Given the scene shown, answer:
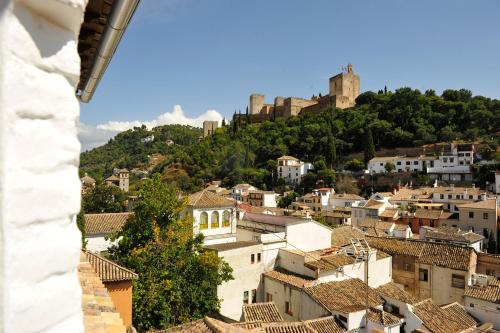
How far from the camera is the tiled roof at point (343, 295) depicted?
15.3 metres

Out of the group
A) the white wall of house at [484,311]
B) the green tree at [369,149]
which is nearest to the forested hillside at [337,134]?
the green tree at [369,149]

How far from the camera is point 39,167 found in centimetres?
109

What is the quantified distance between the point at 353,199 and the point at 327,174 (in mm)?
11836

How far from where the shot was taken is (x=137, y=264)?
45.3 ft

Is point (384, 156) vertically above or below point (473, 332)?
above

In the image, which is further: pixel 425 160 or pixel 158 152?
pixel 158 152

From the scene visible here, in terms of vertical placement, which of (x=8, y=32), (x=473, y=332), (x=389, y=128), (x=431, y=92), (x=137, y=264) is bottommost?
(x=473, y=332)

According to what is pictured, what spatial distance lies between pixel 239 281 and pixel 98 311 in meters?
15.8

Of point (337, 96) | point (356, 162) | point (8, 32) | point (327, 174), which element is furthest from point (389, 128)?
point (8, 32)

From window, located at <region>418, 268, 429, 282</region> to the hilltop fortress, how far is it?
223ft

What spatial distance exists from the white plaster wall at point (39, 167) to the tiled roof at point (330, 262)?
674 inches

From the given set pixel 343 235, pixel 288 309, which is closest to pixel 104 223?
pixel 288 309

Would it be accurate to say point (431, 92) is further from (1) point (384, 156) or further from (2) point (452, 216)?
(2) point (452, 216)

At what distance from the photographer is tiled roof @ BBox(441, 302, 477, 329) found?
52.4ft
